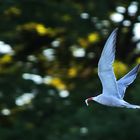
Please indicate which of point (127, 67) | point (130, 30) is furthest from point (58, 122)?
point (130, 30)

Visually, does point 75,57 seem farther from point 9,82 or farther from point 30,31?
point 9,82

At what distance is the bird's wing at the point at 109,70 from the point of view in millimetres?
4180

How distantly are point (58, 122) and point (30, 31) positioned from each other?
247 cm

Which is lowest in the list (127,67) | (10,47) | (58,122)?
(58,122)

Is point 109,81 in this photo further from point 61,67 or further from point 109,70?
point 61,67

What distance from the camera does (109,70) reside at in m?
4.31

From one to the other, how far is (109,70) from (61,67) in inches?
360

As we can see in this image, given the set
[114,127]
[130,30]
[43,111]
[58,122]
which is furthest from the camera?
[130,30]

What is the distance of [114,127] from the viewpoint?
33.2 ft

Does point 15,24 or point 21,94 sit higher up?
point 15,24

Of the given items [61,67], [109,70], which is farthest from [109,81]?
[61,67]

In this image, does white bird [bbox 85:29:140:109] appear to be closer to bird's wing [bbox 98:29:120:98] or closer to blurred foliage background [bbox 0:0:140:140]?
bird's wing [bbox 98:29:120:98]

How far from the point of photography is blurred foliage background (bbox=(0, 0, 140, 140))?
10348 mm

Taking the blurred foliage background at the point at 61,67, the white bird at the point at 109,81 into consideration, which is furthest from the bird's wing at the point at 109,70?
the blurred foliage background at the point at 61,67
